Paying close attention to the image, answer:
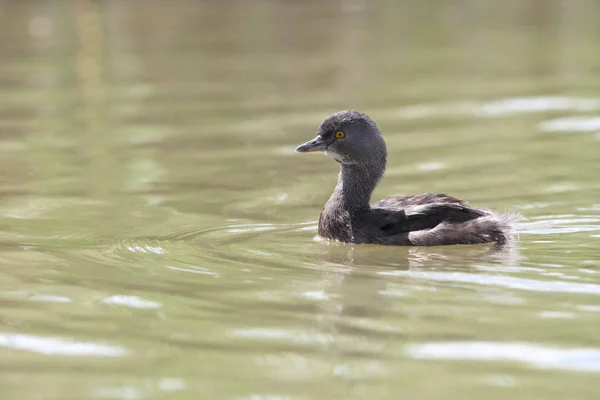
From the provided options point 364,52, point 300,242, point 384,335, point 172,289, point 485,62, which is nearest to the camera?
point 384,335

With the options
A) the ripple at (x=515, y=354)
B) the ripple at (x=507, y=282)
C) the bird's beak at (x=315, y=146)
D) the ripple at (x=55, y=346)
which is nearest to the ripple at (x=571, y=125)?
the bird's beak at (x=315, y=146)

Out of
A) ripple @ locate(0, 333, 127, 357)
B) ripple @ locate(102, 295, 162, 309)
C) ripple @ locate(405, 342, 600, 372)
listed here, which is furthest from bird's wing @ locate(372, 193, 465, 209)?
ripple @ locate(0, 333, 127, 357)

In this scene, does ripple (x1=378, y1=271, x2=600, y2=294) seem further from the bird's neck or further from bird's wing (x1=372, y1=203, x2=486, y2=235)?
the bird's neck

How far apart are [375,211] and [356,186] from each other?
510 millimetres

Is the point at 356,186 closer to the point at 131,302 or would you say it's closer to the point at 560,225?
the point at 560,225

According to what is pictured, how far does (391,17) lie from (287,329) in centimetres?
2078

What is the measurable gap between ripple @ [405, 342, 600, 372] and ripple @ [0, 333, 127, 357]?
1.45 metres

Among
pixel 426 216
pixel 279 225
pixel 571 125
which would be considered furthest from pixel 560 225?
pixel 571 125

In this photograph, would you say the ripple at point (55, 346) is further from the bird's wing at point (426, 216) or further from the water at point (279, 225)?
the bird's wing at point (426, 216)

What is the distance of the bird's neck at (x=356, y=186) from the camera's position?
9.26m

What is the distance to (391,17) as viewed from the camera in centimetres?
2653

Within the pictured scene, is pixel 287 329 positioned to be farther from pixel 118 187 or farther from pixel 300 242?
pixel 118 187

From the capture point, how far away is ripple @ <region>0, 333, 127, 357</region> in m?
6.00

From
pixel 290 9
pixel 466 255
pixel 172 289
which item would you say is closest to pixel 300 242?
pixel 466 255
